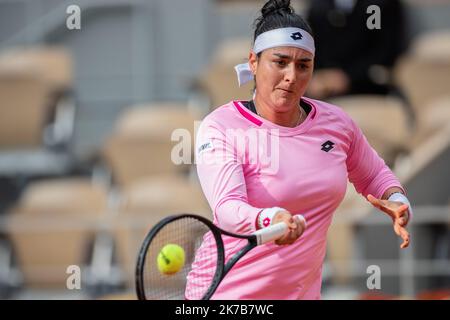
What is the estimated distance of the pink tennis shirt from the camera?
9.41 feet

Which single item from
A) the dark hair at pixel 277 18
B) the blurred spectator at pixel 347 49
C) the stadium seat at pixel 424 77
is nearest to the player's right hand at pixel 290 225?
the dark hair at pixel 277 18

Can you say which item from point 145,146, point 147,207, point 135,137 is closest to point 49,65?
point 135,137

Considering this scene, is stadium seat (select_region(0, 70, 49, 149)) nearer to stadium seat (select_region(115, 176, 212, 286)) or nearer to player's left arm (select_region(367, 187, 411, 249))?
stadium seat (select_region(115, 176, 212, 286))

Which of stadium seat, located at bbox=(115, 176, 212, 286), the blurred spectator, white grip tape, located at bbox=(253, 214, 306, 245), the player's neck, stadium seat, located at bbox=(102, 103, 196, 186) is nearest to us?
white grip tape, located at bbox=(253, 214, 306, 245)

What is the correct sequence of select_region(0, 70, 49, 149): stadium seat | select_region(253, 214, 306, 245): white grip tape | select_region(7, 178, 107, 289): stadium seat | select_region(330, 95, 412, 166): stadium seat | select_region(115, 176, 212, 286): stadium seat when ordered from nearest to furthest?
select_region(253, 214, 306, 245): white grip tape, select_region(330, 95, 412, 166): stadium seat, select_region(115, 176, 212, 286): stadium seat, select_region(7, 178, 107, 289): stadium seat, select_region(0, 70, 49, 149): stadium seat

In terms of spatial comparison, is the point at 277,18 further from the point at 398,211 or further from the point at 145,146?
the point at 145,146

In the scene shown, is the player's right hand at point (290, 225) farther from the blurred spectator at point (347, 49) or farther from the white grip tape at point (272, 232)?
the blurred spectator at point (347, 49)

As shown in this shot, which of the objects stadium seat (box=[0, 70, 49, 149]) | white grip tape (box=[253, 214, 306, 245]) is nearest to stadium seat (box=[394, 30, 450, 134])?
stadium seat (box=[0, 70, 49, 149])

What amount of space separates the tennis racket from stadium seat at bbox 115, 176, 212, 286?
3114 mm

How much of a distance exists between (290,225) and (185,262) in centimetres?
43

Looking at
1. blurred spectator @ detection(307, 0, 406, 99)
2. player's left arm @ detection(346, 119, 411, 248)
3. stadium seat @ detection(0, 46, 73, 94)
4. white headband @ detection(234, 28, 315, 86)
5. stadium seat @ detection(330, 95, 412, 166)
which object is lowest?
player's left arm @ detection(346, 119, 411, 248)

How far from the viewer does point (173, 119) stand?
6.90m

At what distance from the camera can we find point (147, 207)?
21.3ft
